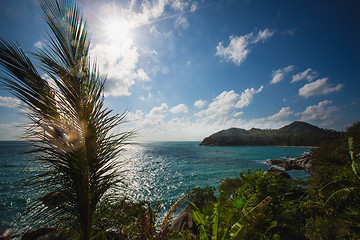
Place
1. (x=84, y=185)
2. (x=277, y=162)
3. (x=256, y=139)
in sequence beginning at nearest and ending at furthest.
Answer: (x=84, y=185) < (x=277, y=162) < (x=256, y=139)

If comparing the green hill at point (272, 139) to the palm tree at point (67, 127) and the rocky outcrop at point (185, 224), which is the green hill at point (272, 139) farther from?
the palm tree at point (67, 127)

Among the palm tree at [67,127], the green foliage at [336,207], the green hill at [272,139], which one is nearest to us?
the palm tree at [67,127]

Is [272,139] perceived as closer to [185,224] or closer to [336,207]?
[336,207]

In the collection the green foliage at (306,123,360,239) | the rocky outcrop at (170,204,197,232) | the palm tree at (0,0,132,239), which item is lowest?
the rocky outcrop at (170,204,197,232)

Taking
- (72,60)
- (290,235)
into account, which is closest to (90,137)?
(72,60)

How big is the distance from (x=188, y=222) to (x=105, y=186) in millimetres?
7337

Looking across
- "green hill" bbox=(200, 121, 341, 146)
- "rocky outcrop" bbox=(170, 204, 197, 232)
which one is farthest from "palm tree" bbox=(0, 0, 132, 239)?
"green hill" bbox=(200, 121, 341, 146)

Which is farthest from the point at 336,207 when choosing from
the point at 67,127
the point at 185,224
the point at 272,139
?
the point at 272,139

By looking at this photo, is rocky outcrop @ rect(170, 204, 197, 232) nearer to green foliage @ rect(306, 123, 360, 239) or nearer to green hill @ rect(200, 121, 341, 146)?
green foliage @ rect(306, 123, 360, 239)

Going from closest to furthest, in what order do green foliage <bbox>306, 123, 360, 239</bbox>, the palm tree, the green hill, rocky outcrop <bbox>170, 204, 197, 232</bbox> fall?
the palm tree, green foliage <bbox>306, 123, 360, 239</bbox>, rocky outcrop <bbox>170, 204, 197, 232</bbox>, the green hill

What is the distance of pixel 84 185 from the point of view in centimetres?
225

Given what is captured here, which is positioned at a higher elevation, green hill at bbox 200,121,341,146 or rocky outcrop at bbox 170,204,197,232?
green hill at bbox 200,121,341,146

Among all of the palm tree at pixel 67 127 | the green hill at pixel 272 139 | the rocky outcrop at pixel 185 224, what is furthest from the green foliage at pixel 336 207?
the green hill at pixel 272 139

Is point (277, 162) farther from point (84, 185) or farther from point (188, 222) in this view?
point (84, 185)
